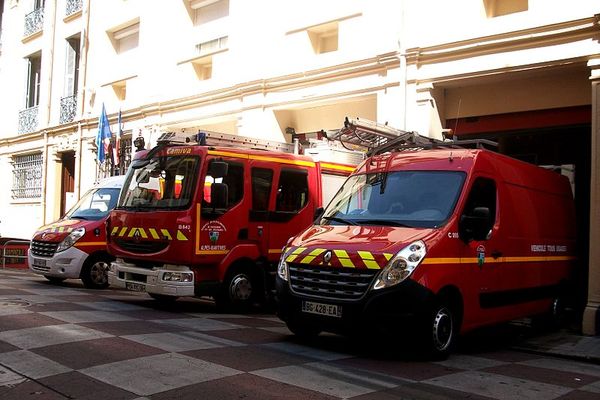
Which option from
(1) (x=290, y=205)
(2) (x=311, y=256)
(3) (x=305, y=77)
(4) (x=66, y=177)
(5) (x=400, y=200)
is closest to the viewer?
(2) (x=311, y=256)

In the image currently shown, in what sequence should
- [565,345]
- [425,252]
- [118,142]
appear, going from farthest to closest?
[118,142]
[565,345]
[425,252]

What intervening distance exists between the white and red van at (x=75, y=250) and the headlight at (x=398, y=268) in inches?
289

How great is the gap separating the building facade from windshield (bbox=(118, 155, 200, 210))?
1.50 meters

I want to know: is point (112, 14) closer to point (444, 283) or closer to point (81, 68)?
point (81, 68)

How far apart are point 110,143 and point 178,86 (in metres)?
3.50

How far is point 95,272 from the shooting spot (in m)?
12.3

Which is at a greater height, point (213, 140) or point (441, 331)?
point (213, 140)

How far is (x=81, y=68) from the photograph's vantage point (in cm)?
2159

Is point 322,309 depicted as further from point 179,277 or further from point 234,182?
point 234,182

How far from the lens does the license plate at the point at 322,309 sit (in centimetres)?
680

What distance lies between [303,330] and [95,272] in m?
6.14

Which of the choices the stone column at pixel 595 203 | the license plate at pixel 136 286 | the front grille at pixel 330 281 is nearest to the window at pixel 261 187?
the license plate at pixel 136 286

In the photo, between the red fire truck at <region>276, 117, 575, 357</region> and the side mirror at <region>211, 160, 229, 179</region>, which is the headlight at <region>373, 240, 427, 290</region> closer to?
the red fire truck at <region>276, 117, 575, 357</region>

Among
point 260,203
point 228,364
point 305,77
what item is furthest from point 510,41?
point 228,364
